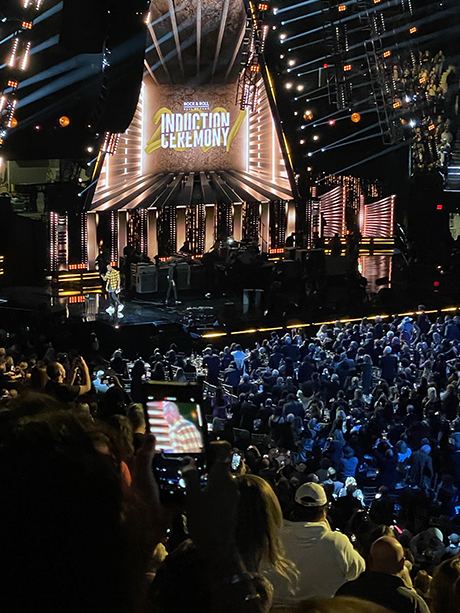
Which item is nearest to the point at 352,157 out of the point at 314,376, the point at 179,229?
the point at 179,229

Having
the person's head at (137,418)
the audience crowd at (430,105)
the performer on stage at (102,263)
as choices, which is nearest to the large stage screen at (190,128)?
the performer on stage at (102,263)

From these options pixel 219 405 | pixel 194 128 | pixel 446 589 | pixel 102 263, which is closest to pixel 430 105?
pixel 194 128

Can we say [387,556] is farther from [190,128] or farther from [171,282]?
[190,128]

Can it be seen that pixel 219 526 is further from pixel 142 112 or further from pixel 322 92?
pixel 322 92

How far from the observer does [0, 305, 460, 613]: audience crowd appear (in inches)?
47.5

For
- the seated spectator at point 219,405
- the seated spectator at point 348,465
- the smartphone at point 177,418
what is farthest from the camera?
the seated spectator at point 219,405

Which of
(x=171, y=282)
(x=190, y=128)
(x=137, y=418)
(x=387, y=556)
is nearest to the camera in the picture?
(x=387, y=556)

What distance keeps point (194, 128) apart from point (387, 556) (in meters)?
21.5

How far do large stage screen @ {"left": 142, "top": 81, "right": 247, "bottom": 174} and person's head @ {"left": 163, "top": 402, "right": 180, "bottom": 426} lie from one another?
20663 mm

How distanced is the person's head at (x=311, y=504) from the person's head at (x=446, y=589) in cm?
96

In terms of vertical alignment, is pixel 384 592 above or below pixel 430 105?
below

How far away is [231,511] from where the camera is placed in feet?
5.52

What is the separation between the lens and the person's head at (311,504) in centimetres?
403

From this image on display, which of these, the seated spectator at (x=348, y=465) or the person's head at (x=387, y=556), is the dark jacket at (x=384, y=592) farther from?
the seated spectator at (x=348, y=465)
